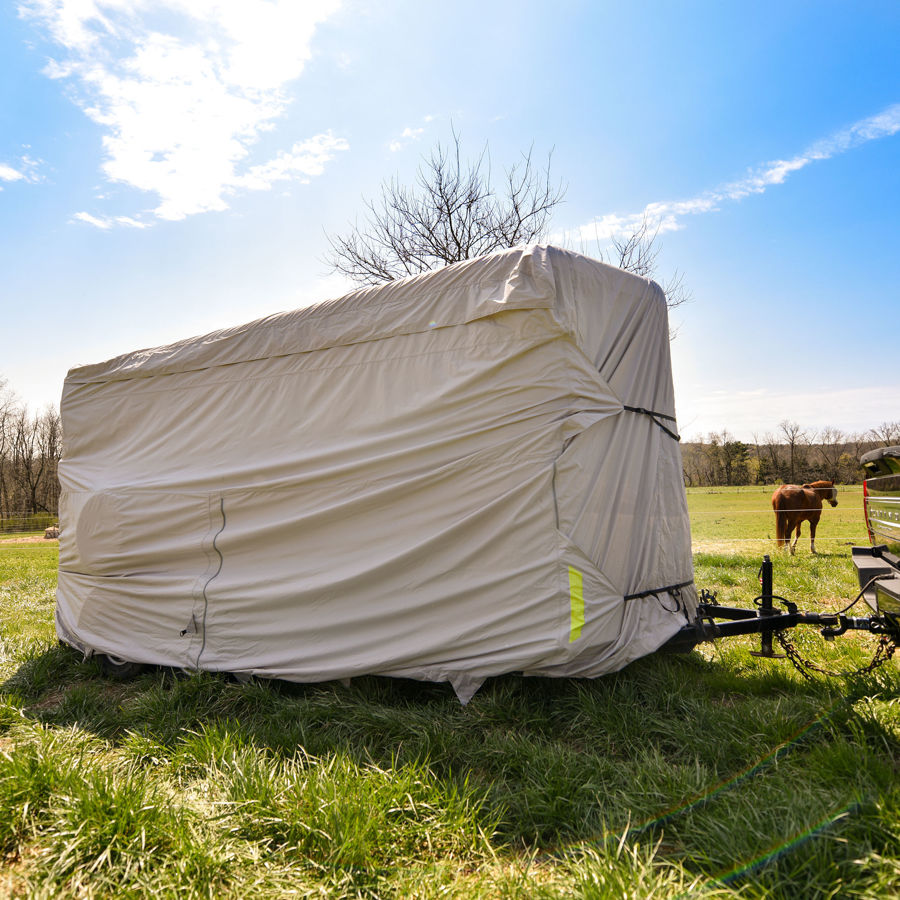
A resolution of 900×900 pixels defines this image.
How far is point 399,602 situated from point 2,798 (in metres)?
2.07

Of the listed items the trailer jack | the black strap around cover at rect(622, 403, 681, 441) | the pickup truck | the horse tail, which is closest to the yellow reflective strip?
the trailer jack

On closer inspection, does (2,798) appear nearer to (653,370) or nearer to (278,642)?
(278,642)

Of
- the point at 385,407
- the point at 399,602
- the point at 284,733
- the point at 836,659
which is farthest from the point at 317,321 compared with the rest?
the point at 836,659

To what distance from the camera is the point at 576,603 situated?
339 centimetres

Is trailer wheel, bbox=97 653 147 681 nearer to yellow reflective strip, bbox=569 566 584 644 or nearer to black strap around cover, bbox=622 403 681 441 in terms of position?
yellow reflective strip, bbox=569 566 584 644

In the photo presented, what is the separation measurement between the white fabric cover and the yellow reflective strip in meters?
0.01

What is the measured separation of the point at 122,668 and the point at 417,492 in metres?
3.05

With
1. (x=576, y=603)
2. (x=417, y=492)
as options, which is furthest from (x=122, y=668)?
(x=576, y=603)

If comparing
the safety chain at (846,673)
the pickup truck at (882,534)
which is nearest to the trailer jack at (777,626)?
the safety chain at (846,673)

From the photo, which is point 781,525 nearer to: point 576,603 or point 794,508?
point 794,508

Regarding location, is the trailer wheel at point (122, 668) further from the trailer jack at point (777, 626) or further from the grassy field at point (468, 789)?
the trailer jack at point (777, 626)

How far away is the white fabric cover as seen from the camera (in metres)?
3.53

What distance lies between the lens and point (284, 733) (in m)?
3.48

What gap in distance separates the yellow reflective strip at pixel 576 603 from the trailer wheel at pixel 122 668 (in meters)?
3.56
